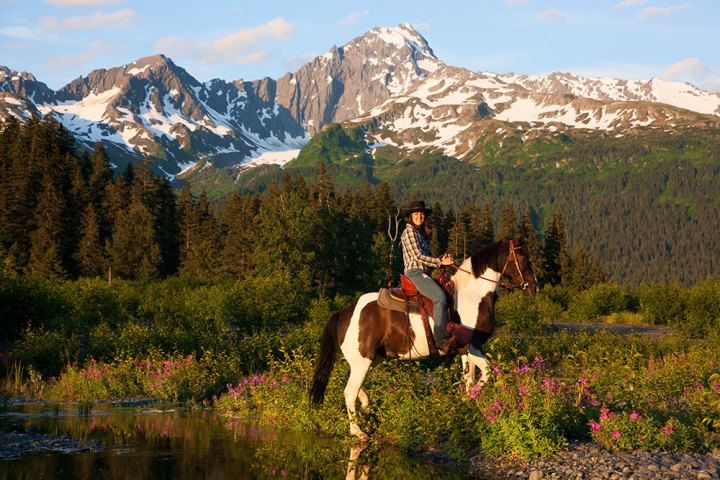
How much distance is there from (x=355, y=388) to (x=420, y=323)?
1.72 m

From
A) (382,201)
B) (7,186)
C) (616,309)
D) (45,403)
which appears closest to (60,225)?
(7,186)

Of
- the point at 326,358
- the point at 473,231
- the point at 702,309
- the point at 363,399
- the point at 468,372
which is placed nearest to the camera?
the point at 468,372

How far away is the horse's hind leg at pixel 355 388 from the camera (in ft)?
46.3

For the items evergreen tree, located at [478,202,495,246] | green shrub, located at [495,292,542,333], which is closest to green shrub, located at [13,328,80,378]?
green shrub, located at [495,292,542,333]

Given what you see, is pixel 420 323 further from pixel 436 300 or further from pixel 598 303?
pixel 598 303

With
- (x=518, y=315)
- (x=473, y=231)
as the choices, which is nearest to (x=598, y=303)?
(x=518, y=315)

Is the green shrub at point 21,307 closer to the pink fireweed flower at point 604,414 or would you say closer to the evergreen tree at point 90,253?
the pink fireweed flower at point 604,414

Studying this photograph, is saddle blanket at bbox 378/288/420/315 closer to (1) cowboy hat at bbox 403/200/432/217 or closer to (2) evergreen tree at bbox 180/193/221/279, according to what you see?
(1) cowboy hat at bbox 403/200/432/217

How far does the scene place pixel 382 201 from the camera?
98562 millimetres

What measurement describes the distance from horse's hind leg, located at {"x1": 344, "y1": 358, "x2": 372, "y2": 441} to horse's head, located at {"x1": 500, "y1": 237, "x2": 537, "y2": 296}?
3.06 meters

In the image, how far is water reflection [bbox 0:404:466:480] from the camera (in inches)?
472

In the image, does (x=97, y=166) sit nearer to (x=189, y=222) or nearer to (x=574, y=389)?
(x=189, y=222)

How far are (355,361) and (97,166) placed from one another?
255 ft

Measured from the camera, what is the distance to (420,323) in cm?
1381
